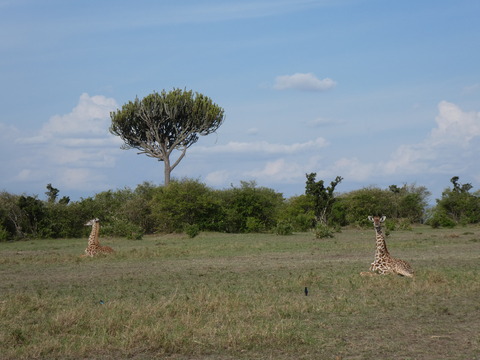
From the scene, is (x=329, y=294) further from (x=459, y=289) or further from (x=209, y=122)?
(x=209, y=122)

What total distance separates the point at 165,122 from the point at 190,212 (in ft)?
46.6

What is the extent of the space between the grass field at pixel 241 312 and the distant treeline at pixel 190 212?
17.6 m

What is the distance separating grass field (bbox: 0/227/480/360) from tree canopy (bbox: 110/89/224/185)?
3446 centimetres

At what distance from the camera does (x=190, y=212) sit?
38.9m

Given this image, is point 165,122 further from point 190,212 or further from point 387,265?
point 387,265

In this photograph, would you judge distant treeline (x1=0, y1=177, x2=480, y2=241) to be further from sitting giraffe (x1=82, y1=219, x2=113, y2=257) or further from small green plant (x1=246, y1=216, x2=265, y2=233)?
sitting giraffe (x1=82, y1=219, x2=113, y2=257)

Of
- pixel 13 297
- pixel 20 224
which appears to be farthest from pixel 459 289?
pixel 20 224

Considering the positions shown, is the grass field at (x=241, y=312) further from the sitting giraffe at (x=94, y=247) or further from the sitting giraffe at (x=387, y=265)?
the sitting giraffe at (x=94, y=247)

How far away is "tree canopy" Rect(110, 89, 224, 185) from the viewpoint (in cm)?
5053

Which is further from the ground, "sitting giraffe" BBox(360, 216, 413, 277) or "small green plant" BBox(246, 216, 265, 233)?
"small green plant" BBox(246, 216, 265, 233)

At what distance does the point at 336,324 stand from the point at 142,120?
1716 inches

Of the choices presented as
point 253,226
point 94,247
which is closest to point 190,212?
point 253,226

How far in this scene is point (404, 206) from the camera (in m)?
47.8

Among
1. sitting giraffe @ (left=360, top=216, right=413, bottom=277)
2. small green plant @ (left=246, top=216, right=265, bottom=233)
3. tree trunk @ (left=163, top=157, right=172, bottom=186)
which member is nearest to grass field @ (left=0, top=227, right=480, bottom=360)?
sitting giraffe @ (left=360, top=216, right=413, bottom=277)
